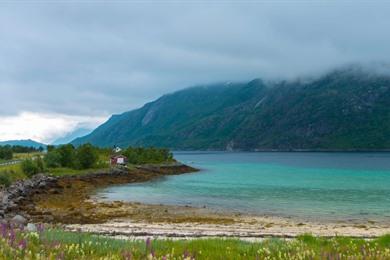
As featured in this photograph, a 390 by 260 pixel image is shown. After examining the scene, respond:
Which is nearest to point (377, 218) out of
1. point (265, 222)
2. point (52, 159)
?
point (265, 222)

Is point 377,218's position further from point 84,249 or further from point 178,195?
point 84,249

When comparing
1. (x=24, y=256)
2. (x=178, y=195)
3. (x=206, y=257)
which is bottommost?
(x=178, y=195)

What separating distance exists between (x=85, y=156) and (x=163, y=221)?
224 feet

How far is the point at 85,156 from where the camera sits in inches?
4171

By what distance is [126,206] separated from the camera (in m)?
53.1

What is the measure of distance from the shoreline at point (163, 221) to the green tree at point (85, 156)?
37837mm

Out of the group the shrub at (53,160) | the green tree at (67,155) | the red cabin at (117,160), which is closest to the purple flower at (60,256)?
the shrub at (53,160)

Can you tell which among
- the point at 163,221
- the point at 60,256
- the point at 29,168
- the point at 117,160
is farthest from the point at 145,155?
the point at 60,256

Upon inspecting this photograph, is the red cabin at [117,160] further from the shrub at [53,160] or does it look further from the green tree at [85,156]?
the shrub at [53,160]

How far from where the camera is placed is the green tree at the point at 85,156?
104 m

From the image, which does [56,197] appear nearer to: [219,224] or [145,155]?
[219,224]

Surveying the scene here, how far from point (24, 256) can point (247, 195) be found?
61.7m

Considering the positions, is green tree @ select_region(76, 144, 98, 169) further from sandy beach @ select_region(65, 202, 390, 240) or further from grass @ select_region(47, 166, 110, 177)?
sandy beach @ select_region(65, 202, 390, 240)

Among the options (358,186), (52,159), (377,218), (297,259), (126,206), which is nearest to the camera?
(297,259)
